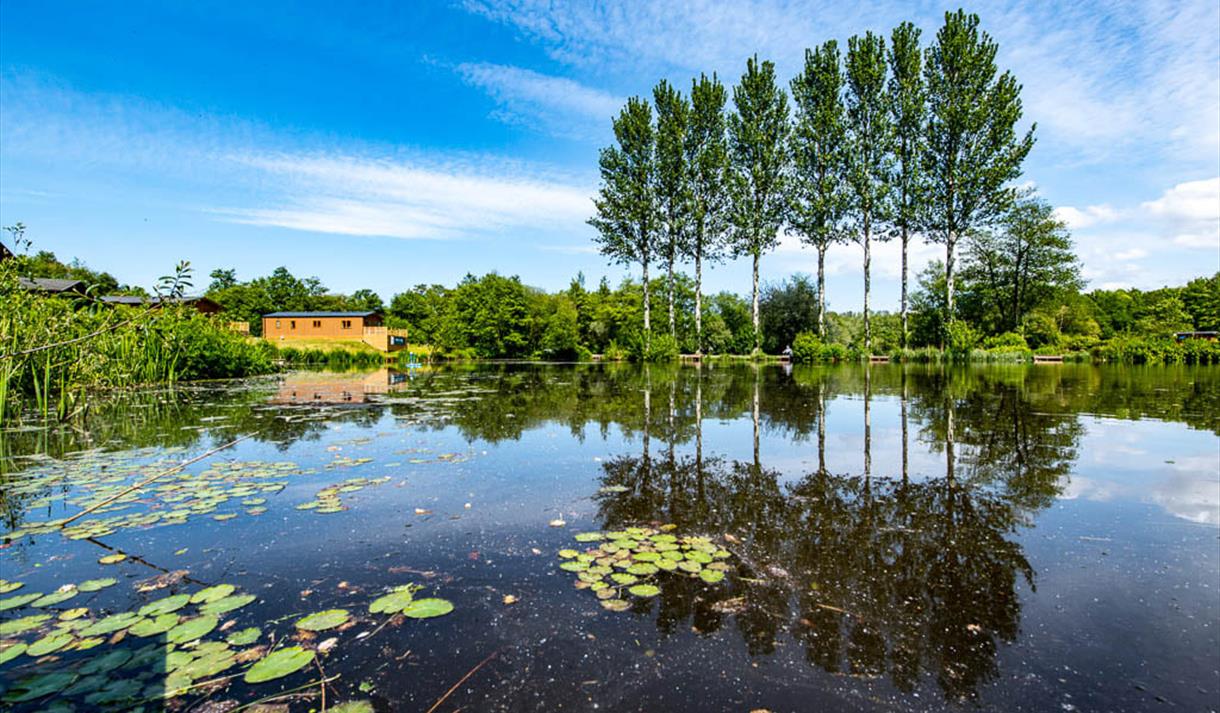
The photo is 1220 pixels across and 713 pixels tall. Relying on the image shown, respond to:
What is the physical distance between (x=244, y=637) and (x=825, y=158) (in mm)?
32570

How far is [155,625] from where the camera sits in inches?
93.4

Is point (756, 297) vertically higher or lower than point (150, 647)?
higher

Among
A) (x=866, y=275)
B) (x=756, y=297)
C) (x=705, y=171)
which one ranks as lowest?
(x=756, y=297)

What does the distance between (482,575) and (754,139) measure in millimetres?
31090

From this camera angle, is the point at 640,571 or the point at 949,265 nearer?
the point at 640,571

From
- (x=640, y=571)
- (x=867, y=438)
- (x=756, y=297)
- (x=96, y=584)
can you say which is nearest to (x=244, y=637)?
(x=96, y=584)

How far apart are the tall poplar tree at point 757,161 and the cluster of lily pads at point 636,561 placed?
28.4 metres

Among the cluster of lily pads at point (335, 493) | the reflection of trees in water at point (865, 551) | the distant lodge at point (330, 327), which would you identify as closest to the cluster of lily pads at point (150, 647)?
the cluster of lily pads at point (335, 493)

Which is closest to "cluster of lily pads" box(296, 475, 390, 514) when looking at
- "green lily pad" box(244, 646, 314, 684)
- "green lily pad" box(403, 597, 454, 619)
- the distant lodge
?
"green lily pad" box(403, 597, 454, 619)

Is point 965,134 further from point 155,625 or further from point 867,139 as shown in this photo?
point 155,625

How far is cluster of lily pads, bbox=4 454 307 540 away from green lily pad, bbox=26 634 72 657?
167 cm

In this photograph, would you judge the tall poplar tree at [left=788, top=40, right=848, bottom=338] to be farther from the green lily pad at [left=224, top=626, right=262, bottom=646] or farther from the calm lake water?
the green lily pad at [left=224, top=626, right=262, bottom=646]

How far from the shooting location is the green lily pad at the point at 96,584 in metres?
2.77

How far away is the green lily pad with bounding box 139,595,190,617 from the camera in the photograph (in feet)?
8.19
